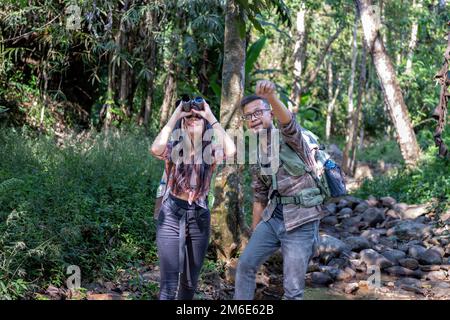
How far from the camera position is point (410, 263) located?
802cm

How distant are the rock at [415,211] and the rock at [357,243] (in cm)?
193

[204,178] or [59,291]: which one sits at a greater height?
[204,178]

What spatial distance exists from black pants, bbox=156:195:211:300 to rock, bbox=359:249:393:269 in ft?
14.5

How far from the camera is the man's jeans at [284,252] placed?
405 cm

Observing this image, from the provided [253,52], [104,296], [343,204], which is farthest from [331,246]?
[253,52]

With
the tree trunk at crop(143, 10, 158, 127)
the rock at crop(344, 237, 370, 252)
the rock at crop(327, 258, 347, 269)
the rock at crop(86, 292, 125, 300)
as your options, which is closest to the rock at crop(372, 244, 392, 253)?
the rock at crop(344, 237, 370, 252)

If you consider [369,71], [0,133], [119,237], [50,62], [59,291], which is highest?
[369,71]

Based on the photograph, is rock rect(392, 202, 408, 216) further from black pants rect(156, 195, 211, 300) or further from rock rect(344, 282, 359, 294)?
black pants rect(156, 195, 211, 300)

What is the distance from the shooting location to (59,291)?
5180 millimetres

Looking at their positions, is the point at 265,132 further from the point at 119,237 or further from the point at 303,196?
the point at 119,237

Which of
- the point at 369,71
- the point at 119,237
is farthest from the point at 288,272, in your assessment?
the point at 369,71

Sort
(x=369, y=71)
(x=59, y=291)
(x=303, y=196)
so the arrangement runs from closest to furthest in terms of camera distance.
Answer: (x=303, y=196) < (x=59, y=291) < (x=369, y=71)

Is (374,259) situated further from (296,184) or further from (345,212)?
(296,184)

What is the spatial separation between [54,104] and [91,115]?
134 centimetres
